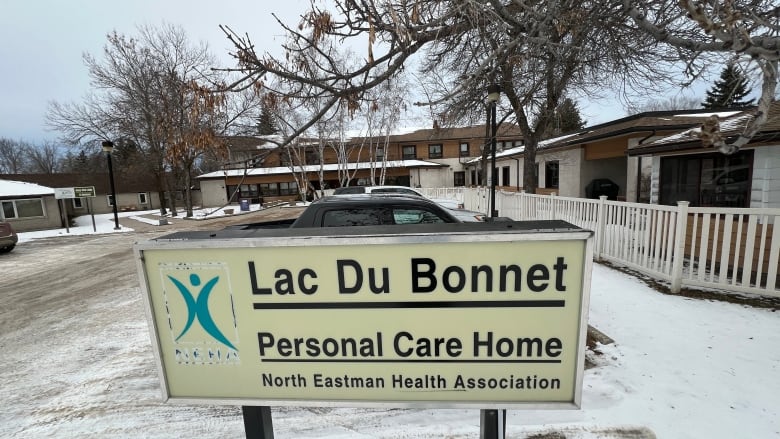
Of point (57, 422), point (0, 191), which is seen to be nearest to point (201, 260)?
point (57, 422)

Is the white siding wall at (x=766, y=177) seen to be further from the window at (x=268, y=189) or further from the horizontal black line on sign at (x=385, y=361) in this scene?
the window at (x=268, y=189)

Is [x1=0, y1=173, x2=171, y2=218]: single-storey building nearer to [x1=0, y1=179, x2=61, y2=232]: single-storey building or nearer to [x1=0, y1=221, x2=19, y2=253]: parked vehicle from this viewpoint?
[x1=0, y1=179, x2=61, y2=232]: single-storey building

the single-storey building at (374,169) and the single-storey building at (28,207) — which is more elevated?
the single-storey building at (374,169)

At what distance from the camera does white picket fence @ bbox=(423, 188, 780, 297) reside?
15.5ft

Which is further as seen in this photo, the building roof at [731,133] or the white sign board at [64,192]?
the white sign board at [64,192]

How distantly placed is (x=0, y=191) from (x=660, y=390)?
31.8m

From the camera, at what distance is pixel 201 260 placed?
1489 mm

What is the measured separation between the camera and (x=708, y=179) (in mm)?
7848

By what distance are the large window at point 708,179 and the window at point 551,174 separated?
11.0 m

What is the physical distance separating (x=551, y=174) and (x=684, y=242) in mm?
17414

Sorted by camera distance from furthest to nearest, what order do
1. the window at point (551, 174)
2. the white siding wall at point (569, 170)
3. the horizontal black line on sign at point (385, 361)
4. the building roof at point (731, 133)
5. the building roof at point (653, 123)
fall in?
1. the window at point (551, 174)
2. the white siding wall at point (569, 170)
3. the building roof at point (653, 123)
4. the building roof at point (731, 133)
5. the horizontal black line on sign at point (385, 361)

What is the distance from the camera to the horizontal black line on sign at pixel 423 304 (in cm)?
141

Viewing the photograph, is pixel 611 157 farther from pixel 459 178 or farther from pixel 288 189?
pixel 288 189

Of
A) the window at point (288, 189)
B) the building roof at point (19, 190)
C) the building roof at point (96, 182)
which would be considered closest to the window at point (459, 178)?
the window at point (288, 189)
